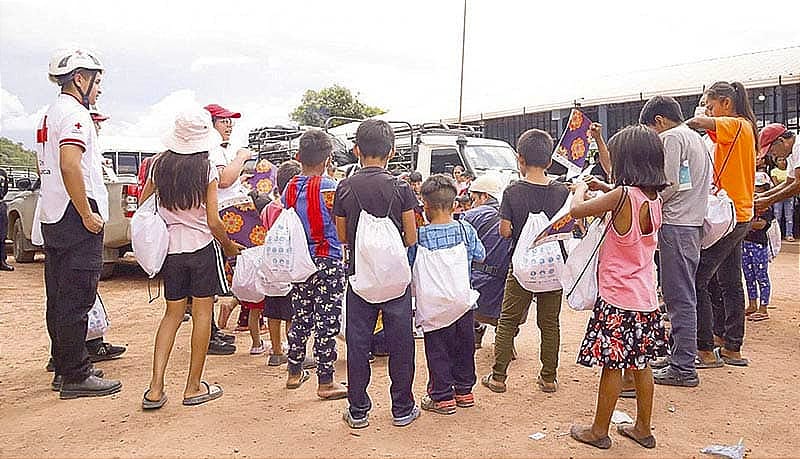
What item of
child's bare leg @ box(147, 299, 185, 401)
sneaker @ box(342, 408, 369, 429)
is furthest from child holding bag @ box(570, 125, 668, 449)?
child's bare leg @ box(147, 299, 185, 401)

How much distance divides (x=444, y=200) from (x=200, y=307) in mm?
1624

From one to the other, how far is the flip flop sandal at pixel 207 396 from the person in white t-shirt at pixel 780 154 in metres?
4.19

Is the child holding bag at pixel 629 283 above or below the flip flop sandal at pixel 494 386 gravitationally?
above

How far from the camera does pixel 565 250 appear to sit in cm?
443

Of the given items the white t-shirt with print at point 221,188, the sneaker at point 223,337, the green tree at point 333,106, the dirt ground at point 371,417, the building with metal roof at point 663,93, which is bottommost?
the dirt ground at point 371,417

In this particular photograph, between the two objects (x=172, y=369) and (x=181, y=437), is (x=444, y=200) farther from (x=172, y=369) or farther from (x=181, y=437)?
(x=172, y=369)

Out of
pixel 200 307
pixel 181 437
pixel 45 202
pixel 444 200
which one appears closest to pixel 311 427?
pixel 181 437

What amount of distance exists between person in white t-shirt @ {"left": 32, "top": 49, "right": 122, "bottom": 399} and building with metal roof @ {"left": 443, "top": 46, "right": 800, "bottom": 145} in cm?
1113

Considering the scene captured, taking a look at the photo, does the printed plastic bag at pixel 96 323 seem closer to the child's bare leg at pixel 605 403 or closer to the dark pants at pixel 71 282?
the dark pants at pixel 71 282

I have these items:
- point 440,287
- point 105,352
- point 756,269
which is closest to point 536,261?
point 440,287

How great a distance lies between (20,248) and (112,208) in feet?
15.6

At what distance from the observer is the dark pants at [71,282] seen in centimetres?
435

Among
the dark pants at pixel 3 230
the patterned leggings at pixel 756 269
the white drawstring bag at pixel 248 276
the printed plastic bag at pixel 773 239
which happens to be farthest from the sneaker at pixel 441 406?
the dark pants at pixel 3 230

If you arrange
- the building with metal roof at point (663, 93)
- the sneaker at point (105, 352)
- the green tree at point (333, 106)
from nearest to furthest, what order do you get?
1. the sneaker at point (105, 352)
2. the building with metal roof at point (663, 93)
3. the green tree at point (333, 106)
